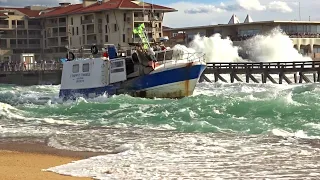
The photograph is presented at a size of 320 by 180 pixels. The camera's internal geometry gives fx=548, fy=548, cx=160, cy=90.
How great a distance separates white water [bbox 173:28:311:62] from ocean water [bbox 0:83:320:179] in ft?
158

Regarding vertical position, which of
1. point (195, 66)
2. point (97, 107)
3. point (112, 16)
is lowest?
point (97, 107)

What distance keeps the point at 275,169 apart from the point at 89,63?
2231 cm

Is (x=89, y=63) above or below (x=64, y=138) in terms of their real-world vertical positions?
above

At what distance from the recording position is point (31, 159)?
42.8 ft

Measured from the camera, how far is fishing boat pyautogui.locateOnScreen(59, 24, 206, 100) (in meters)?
29.2

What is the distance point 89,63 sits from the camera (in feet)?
105

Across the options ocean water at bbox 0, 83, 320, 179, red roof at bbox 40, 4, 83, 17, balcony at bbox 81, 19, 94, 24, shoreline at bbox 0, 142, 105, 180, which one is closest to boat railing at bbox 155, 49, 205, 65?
ocean water at bbox 0, 83, 320, 179

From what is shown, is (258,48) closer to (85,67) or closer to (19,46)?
(19,46)

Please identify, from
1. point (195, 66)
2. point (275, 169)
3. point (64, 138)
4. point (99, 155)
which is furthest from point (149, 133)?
point (195, 66)

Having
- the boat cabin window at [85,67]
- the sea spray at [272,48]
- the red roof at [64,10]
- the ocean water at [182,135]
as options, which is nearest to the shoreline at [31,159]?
the ocean water at [182,135]

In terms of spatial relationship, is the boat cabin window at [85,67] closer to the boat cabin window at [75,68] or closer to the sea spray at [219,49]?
the boat cabin window at [75,68]

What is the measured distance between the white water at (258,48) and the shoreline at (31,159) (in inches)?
2398

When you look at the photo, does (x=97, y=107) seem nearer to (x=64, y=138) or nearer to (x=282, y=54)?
(x=64, y=138)

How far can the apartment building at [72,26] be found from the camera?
83.4 metres
